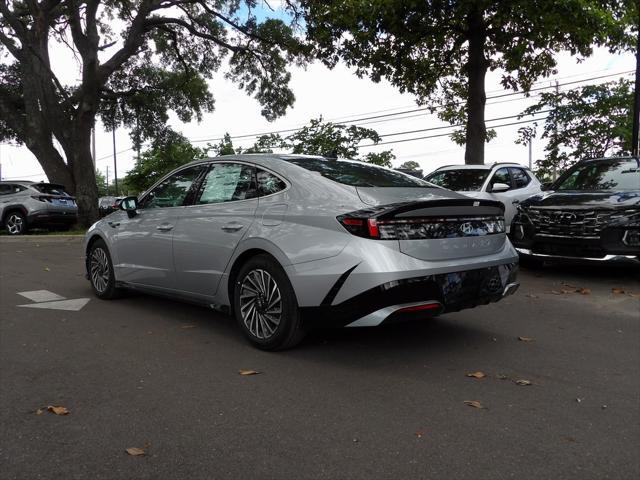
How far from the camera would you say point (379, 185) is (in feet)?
14.5

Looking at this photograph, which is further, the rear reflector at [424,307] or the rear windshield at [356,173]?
the rear windshield at [356,173]

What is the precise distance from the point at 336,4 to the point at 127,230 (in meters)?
9.03

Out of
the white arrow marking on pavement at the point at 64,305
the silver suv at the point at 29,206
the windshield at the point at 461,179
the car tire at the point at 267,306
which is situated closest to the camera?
the car tire at the point at 267,306

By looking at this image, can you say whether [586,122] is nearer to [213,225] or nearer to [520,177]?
[520,177]

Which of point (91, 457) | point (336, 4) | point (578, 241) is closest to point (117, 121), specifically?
point (336, 4)

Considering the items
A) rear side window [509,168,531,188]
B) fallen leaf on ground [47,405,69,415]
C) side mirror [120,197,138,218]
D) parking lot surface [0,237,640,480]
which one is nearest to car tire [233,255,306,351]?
parking lot surface [0,237,640,480]

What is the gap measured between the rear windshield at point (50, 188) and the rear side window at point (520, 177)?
42.3 ft

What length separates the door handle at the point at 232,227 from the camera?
452 cm

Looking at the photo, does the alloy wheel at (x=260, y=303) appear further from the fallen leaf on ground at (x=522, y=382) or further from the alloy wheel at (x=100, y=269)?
the alloy wheel at (x=100, y=269)

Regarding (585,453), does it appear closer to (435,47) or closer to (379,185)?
(379,185)

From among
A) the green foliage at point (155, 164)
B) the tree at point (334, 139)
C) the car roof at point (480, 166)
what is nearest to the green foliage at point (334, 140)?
the tree at point (334, 139)

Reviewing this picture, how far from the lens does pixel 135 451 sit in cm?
273

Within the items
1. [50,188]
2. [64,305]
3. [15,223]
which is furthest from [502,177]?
[15,223]

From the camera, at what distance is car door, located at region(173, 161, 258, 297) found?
459cm
